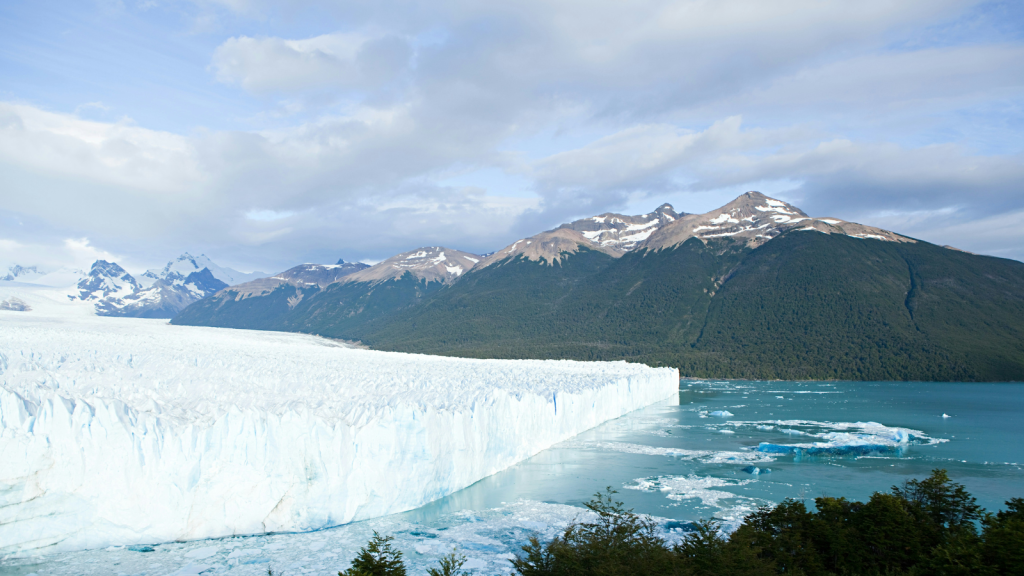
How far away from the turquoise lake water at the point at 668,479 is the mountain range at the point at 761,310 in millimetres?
52836

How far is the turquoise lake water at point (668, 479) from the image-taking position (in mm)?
14719

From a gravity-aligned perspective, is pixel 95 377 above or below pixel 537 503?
above

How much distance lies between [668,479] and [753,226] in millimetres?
178973

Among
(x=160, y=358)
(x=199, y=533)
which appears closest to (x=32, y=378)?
(x=199, y=533)

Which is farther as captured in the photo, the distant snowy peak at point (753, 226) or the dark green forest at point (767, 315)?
the distant snowy peak at point (753, 226)

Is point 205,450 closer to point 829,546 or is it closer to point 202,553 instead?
point 202,553

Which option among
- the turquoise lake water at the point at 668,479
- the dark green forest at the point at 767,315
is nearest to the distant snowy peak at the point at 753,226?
the dark green forest at the point at 767,315

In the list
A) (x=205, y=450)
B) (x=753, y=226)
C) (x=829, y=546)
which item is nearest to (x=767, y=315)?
(x=753, y=226)

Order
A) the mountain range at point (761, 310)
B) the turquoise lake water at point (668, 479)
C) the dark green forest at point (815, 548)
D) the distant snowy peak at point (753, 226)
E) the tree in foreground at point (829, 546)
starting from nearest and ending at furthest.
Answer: the dark green forest at point (815, 548), the tree in foreground at point (829, 546), the turquoise lake water at point (668, 479), the mountain range at point (761, 310), the distant snowy peak at point (753, 226)

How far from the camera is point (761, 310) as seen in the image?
12975 centimetres

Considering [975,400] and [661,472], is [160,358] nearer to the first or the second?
[661,472]

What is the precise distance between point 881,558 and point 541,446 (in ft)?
66.0

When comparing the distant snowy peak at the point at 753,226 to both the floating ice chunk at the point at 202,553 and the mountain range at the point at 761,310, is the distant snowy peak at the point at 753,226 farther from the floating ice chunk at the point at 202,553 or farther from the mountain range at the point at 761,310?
the floating ice chunk at the point at 202,553

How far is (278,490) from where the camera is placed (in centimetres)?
1691
